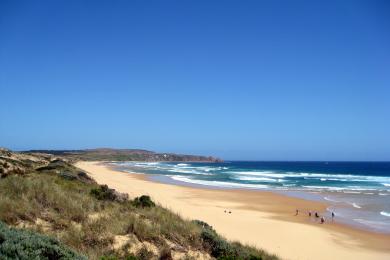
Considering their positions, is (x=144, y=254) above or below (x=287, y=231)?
above

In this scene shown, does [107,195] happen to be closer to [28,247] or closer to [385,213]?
[28,247]

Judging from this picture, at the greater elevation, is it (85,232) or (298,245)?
(85,232)

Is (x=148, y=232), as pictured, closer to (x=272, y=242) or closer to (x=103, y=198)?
(x=103, y=198)

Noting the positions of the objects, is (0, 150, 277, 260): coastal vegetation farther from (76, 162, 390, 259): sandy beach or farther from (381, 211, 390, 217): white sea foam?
(381, 211, 390, 217): white sea foam

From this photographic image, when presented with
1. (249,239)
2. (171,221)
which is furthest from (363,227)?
(171,221)

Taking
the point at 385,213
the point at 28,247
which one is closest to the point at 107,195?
the point at 28,247

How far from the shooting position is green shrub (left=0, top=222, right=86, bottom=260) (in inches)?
191

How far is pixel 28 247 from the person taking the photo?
518cm

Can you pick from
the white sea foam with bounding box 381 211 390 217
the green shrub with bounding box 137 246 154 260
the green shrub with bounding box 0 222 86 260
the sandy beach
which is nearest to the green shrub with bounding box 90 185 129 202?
the green shrub with bounding box 137 246 154 260

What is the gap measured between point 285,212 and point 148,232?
1854cm

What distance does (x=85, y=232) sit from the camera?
7516 mm

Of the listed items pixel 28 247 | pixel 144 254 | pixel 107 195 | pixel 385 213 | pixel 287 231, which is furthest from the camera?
pixel 385 213

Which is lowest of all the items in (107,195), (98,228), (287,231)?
(287,231)

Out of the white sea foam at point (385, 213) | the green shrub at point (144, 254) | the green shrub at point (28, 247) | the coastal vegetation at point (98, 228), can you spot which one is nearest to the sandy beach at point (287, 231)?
the white sea foam at point (385, 213)
